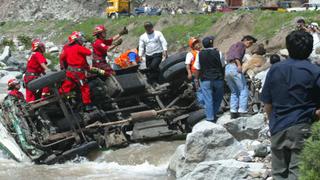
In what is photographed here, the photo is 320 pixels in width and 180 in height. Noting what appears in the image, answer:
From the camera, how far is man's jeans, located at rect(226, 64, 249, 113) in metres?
9.98

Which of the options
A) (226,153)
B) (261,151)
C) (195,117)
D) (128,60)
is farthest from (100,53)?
(261,151)

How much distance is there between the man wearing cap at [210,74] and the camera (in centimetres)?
975

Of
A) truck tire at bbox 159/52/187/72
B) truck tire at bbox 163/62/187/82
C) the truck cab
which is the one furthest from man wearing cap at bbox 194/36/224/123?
the truck cab

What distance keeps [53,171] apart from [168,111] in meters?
2.33

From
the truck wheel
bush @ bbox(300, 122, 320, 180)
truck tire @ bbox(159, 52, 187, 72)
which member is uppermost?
bush @ bbox(300, 122, 320, 180)

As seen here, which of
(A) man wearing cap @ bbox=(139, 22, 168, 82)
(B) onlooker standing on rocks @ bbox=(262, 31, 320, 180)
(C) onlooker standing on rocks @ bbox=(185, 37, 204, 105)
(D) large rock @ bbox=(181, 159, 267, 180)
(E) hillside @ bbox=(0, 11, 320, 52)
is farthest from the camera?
(E) hillside @ bbox=(0, 11, 320, 52)

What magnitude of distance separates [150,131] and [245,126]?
6.12 ft

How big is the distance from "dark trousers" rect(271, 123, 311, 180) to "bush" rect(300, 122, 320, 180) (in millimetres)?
510

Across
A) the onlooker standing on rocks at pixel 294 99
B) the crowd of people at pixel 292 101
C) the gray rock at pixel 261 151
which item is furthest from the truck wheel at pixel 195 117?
the onlooker standing on rocks at pixel 294 99

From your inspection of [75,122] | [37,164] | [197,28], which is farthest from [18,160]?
[197,28]

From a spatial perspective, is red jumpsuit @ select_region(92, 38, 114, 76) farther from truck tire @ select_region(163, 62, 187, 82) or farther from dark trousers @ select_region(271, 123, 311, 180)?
dark trousers @ select_region(271, 123, 311, 180)

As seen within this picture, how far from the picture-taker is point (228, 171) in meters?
6.74

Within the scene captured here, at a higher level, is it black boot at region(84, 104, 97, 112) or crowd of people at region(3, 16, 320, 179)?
crowd of people at region(3, 16, 320, 179)

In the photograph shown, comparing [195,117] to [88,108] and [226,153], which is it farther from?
[226,153]
